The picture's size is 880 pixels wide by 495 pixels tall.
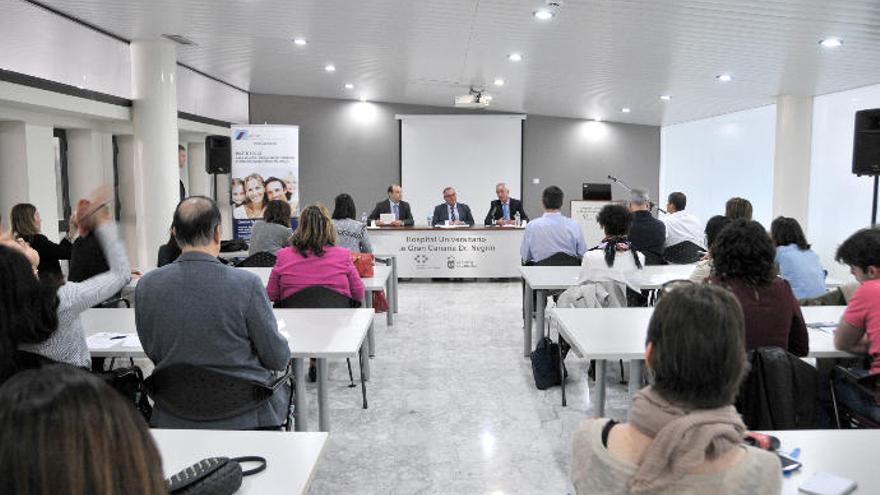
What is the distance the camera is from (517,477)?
3.39 meters

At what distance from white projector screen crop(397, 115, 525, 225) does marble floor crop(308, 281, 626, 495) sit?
244 inches

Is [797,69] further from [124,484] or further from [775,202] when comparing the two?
[124,484]

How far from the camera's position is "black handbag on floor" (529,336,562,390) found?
15.6 ft

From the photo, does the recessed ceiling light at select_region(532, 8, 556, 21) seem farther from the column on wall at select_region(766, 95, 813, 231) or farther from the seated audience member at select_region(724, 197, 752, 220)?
the column on wall at select_region(766, 95, 813, 231)

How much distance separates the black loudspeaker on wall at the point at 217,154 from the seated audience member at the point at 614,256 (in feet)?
20.2

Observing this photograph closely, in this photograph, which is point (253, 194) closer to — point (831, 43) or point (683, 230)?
point (683, 230)

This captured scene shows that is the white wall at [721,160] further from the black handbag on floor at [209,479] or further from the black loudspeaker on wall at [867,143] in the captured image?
the black handbag on floor at [209,479]

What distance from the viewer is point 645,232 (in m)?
6.07

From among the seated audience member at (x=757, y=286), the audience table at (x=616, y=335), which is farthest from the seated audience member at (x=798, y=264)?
the seated audience member at (x=757, y=286)

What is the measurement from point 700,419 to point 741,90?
29.1 feet

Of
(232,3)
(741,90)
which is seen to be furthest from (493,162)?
(232,3)

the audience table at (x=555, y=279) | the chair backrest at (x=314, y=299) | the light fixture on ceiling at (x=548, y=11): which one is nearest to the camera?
the chair backrest at (x=314, y=299)

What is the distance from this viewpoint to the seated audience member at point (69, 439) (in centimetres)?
76

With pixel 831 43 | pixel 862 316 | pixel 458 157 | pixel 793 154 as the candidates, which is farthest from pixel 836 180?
pixel 862 316
